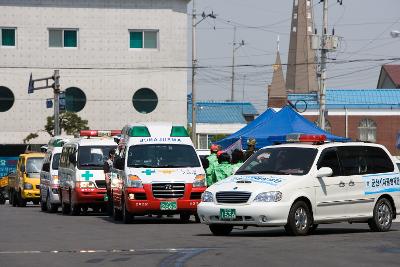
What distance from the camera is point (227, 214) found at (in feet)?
64.3

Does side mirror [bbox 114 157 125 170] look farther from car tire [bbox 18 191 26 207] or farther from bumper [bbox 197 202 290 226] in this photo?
car tire [bbox 18 191 26 207]

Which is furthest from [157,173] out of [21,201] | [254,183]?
[21,201]

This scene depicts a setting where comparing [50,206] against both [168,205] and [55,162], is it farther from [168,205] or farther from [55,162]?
[168,205]

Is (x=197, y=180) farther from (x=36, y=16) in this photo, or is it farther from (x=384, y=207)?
(x=36, y=16)

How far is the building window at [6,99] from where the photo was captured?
72125 mm

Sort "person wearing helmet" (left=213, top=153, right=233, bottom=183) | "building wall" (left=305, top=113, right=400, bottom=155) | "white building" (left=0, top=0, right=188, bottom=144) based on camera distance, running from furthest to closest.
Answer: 1. "building wall" (left=305, top=113, right=400, bottom=155)
2. "white building" (left=0, top=0, right=188, bottom=144)
3. "person wearing helmet" (left=213, top=153, right=233, bottom=183)

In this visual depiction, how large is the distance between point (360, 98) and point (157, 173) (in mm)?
Answer: 92497

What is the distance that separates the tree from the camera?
69.6 metres

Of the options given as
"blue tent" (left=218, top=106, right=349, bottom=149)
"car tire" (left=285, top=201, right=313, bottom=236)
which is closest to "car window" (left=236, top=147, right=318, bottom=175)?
"car tire" (left=285, top=201, right=313, bottom=236)

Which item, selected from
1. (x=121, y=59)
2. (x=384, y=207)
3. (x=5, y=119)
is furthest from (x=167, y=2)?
(x=384, y=207)

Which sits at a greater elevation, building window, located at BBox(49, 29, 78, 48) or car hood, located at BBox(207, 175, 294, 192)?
building window, located at BBox(49, 29, 78, 48)

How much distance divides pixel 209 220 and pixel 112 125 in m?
54.5

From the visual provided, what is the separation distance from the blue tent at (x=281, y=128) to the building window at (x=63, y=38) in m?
37.5

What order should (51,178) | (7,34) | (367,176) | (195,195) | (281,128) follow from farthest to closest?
(7,34) < (281,128) < (51,178) < (195,195) < (367,176)
